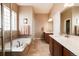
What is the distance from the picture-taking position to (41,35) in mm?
10945

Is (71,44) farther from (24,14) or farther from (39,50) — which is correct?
(24,14)

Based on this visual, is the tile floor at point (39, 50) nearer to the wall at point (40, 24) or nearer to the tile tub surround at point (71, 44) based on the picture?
the tile tub surround at point (71, 44)

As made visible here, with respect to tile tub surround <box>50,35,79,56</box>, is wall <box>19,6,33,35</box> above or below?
above

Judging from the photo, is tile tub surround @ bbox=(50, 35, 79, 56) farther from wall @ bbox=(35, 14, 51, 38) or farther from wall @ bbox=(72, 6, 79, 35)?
wall @ bbox=(35, 14, 51, 38)

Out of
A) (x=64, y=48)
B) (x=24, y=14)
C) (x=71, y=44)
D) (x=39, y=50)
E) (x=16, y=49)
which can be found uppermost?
(x=24, y=14)

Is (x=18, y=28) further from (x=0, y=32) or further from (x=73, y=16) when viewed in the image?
(x=0, y=32)

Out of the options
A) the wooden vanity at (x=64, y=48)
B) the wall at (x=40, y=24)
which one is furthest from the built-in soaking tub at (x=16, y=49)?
the wall at (x=40, y=24)

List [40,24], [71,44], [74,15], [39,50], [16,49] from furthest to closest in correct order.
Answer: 1. [40,24]
2. [39,50]
3. [74,15]
4. [16,49]
5. [71,44]

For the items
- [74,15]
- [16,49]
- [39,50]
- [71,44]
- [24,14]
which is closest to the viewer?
[71,44]

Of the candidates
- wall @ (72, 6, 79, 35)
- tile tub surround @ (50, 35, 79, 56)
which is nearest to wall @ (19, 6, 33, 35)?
wall @ (72, 6, 79, 35)

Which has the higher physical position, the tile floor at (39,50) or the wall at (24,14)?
the wall at (24,14)

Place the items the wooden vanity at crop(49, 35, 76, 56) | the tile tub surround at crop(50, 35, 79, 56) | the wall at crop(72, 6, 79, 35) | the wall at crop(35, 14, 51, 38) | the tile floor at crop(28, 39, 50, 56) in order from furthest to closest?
1. the wall at crop(35, 14, 51, 38)
2. the tile floor at crop(28, 39, 50, 56)
3. the wall at crop(72, 6, 79, 35)
4. the wooden vanity at crop(49, 35, 76, 56)
5. the tile tub surround at crop(50, 35, 79, 56)

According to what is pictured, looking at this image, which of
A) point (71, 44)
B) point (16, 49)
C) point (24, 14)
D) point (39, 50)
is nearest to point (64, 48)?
point (71, 44)

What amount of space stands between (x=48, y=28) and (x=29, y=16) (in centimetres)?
343
